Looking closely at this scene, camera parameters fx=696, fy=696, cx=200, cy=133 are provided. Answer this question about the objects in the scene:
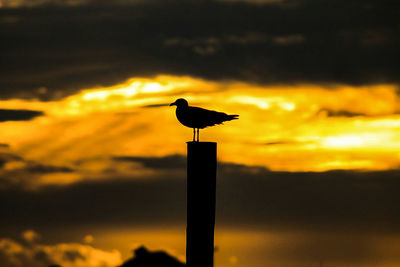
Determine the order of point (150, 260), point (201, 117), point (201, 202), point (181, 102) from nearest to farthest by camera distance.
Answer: point (201, 202) → point (201, 117) → point (181, 102) → point (150, 260)

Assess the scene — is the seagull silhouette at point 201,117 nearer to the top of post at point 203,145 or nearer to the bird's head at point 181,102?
the bird's head at point 181,102

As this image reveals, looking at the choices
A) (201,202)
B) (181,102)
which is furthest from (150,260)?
(201,202)

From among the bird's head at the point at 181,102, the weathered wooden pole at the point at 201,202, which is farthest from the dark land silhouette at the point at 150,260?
the weathered wooden pole at the point at 201,202

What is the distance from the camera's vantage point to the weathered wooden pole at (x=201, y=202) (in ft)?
39.0

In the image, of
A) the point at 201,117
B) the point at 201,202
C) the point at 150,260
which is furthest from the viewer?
the point at 150,260

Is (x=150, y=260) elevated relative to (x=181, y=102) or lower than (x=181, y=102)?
lower

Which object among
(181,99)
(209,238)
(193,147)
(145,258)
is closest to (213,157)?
(193,147)

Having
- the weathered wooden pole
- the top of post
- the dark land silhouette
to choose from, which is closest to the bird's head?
the weathered wooden pole

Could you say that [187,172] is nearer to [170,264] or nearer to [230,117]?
[230,117]

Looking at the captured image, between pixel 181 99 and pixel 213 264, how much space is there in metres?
3.80

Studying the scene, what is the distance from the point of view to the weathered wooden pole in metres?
11.9

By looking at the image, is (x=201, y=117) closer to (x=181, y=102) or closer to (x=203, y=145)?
(x=181, y=102)

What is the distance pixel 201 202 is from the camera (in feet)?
39.2

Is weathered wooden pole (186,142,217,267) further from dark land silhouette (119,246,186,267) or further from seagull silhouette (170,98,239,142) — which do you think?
dark land silhouette (119,246,186,267)
